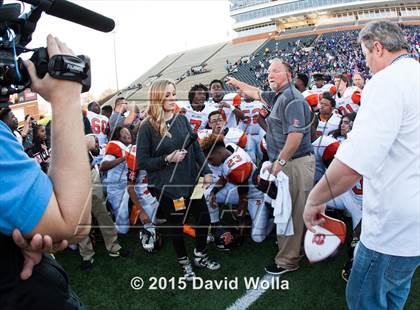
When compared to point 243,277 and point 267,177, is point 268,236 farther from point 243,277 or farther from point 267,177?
point 267,177

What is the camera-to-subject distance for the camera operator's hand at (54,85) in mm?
810

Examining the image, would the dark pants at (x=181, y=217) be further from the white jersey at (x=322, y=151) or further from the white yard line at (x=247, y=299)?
the white jersey at (x=322, y=151)

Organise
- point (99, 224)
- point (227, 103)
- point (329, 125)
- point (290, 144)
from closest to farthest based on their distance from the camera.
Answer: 1. point (290, 144)
2. point (99, 224)
3. point (329, 125)
4. point (227, 103)

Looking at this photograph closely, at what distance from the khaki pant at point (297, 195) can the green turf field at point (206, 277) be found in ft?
0.63

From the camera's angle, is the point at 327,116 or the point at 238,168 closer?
the point at 238,168

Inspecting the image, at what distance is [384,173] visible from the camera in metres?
1.51

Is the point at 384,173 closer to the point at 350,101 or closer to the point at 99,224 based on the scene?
the point at 99,224

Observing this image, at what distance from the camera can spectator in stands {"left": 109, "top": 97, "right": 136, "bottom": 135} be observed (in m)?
4.32

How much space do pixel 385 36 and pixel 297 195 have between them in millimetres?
1654

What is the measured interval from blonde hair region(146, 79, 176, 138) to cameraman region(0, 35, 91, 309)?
201 cm

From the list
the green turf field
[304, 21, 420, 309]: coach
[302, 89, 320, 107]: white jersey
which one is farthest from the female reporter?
[302, 89, 320, 107]: white jersey

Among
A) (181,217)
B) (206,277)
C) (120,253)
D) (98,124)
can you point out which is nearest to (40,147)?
(98,124)

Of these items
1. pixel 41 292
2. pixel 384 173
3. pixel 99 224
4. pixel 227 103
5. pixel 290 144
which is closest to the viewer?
pixel 41 292

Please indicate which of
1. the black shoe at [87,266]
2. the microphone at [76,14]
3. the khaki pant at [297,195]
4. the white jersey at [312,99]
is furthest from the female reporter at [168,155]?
the white jersey at [312,99]
